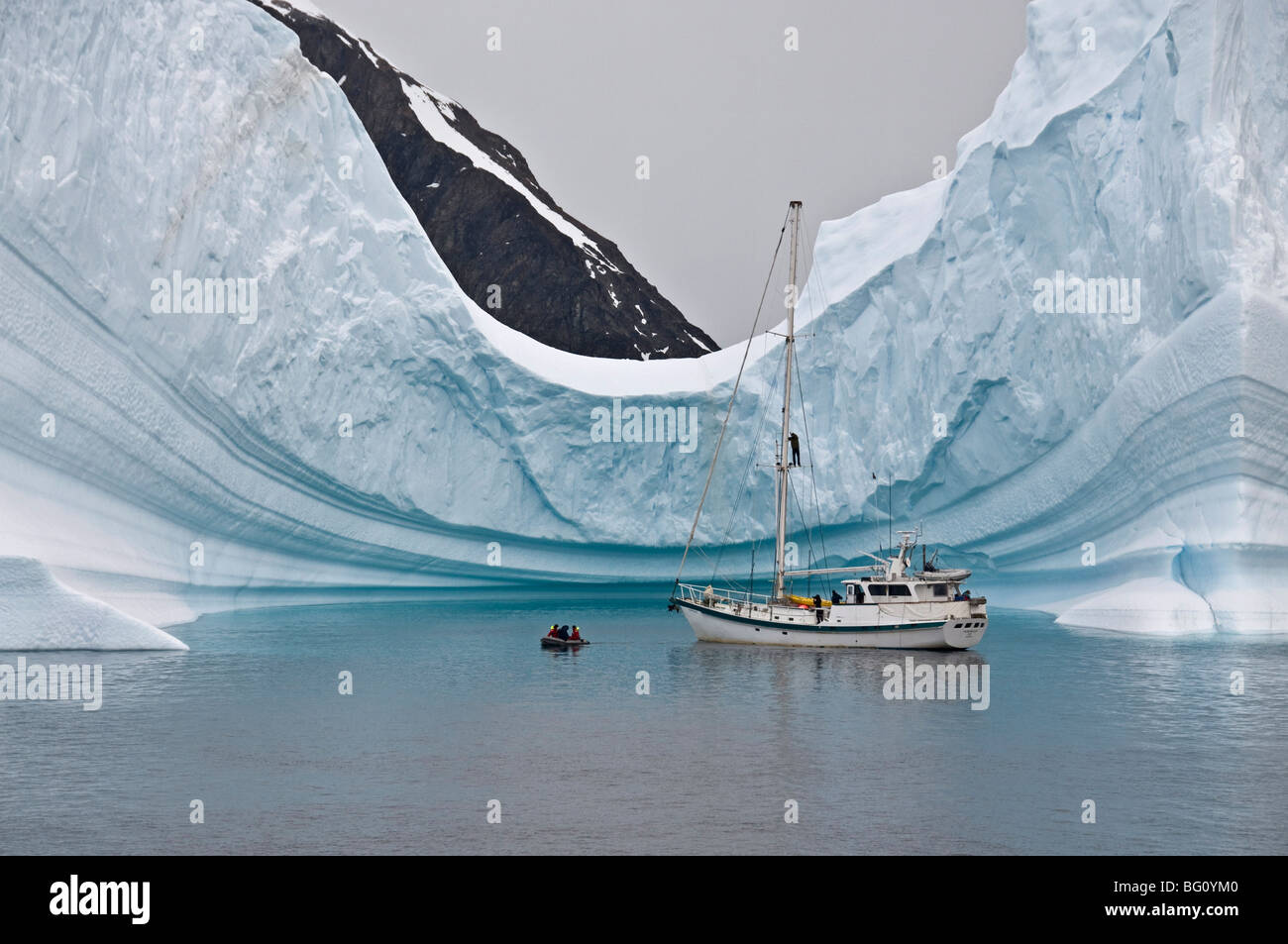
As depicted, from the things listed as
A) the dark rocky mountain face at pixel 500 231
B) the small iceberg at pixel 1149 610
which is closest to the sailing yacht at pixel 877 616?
the small iceberg at pixel 1149 610

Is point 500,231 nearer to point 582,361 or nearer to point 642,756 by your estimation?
point 582,361

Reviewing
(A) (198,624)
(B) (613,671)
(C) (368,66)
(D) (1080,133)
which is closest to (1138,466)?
(D) (1080,133)

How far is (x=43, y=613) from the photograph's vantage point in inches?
660

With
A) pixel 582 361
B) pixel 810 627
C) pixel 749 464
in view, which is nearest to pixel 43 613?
pixel 810 627

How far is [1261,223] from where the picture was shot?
21.8 metres

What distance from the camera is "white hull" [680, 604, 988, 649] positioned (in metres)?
19.5

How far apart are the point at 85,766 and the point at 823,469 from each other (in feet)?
64.7

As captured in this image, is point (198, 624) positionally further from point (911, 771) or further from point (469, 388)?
point (911, 771)

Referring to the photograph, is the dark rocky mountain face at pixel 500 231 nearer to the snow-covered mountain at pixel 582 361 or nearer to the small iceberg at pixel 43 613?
the snow-covered mountain at pixel 582 361

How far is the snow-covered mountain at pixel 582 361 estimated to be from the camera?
2073 centimetres

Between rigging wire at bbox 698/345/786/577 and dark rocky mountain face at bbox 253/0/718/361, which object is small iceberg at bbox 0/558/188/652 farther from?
dark rocky mountain face at bbox 253/0/718/361

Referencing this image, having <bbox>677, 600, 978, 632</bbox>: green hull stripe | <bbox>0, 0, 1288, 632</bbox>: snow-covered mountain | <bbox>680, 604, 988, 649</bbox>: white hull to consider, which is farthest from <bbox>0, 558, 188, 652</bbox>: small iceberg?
<bbox>680, 604, 988, 649</bbox>: white hull
